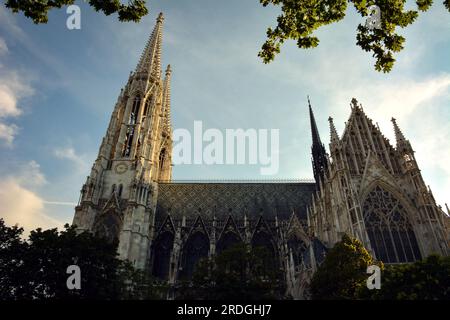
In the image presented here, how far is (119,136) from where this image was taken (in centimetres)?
3731

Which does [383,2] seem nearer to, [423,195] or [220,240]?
[423,195]

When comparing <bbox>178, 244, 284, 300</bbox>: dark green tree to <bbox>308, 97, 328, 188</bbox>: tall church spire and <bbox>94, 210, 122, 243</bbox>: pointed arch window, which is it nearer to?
<bbox>94, 210, 122, 243</bbox>: pointed arch window

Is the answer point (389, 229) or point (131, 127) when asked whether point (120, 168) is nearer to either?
point (131, 127)

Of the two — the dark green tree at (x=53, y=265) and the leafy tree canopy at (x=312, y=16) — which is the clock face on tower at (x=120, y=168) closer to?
the dark green tree at (x=53, y=265)

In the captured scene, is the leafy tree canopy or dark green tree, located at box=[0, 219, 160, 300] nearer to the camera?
the leafy tree canopy

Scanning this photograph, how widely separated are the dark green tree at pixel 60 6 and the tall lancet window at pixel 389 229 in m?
22.9

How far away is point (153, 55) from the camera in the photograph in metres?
46.4

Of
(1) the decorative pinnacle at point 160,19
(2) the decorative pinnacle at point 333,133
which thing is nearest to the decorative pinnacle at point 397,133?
(2) the decorative pinnacle at point 333,133

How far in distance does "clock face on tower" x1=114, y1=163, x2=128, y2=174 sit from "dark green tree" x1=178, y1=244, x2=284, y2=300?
18.2 metres

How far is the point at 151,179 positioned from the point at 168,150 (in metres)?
12.5

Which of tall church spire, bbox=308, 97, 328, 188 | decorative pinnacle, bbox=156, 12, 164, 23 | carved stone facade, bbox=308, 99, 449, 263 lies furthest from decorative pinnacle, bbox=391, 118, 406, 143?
decorative pinnacle, bbox=156, 12, 164, 23

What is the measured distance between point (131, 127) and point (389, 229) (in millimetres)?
31054

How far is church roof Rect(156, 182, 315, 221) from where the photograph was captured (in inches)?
1432
